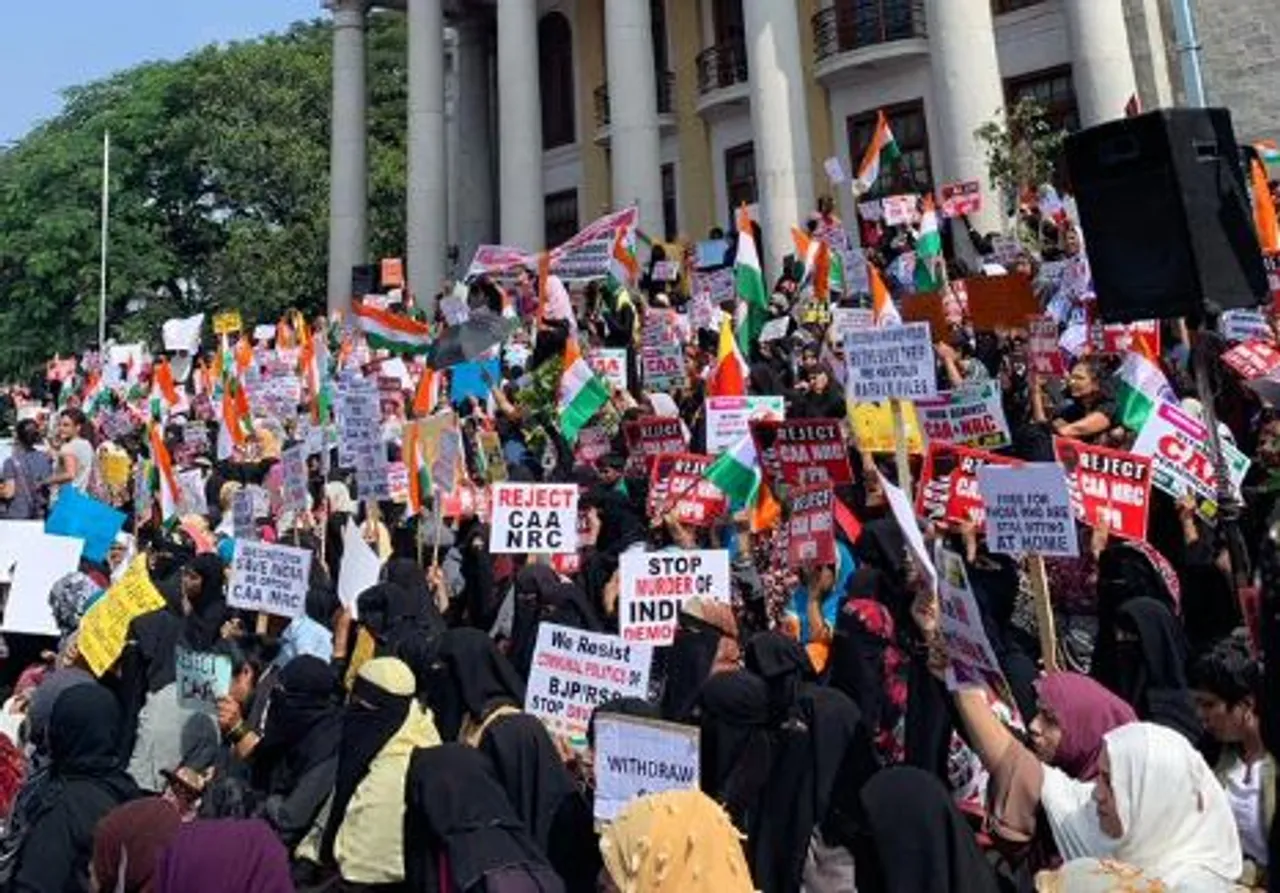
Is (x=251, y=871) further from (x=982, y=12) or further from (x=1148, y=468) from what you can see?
(x=982, y=12)

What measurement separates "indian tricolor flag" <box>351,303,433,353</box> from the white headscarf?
1255 centimetres

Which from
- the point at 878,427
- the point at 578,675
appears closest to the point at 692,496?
the point at 878,427

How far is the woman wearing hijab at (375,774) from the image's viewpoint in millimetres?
4305

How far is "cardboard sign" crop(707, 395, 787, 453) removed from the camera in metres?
8.48

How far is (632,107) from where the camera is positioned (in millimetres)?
25859

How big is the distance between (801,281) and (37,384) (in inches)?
1065

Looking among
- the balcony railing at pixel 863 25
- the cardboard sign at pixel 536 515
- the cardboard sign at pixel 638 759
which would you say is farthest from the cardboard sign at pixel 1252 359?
Answer: the balcony railing at pixel 863 25

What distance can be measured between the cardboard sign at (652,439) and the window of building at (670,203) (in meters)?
22.5

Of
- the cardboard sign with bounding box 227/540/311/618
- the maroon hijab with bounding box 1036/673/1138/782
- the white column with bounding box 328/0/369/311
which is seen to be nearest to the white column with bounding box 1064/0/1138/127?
the cardboard sign with bounding box 227/540/311/618

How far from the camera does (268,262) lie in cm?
3725

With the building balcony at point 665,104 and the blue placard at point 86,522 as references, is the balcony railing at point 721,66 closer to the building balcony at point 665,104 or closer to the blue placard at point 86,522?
the building balcony at point 665,104

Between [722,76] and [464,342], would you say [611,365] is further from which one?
[722,76]

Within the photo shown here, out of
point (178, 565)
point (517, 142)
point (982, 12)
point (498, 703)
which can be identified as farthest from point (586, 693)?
point (517, 142)

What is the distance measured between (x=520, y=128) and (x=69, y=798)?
25212 millimetres
